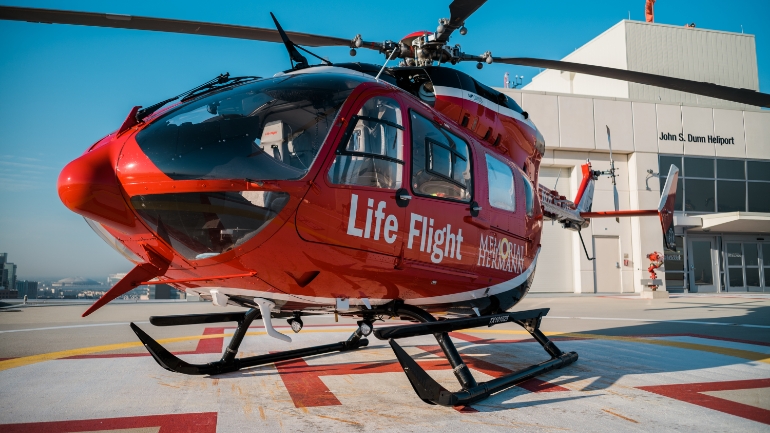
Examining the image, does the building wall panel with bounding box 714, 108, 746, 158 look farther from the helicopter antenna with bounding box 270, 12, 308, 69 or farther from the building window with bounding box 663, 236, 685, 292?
the helicopter antenna with bounding box 270, 12, 308, 69

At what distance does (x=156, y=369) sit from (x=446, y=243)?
10.2 feet

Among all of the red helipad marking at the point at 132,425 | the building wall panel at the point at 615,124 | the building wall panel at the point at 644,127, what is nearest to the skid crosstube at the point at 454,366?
the red helipad marking at the point at 132,425

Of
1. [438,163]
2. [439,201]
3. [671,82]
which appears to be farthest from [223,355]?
[671,82]

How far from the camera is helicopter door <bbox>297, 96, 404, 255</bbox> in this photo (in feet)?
11.2

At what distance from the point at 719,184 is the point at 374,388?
1101 inches

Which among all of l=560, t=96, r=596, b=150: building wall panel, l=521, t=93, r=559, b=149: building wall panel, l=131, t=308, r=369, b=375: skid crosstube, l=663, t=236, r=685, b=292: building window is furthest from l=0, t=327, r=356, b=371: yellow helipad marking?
l=663, t=236, r=685, b=292: building window

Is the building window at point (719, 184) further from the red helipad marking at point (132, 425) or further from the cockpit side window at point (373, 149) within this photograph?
the red helipad marking at point (132, 425)

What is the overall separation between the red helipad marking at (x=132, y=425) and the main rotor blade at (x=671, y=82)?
4755mm

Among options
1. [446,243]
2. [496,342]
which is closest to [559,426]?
[446,243]

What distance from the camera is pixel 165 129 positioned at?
3311 mm

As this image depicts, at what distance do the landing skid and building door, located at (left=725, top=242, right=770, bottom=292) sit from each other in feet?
87.2

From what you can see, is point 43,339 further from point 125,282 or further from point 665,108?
point 665,108

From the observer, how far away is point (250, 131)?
333 cm

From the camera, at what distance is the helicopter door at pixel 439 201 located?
409cm
